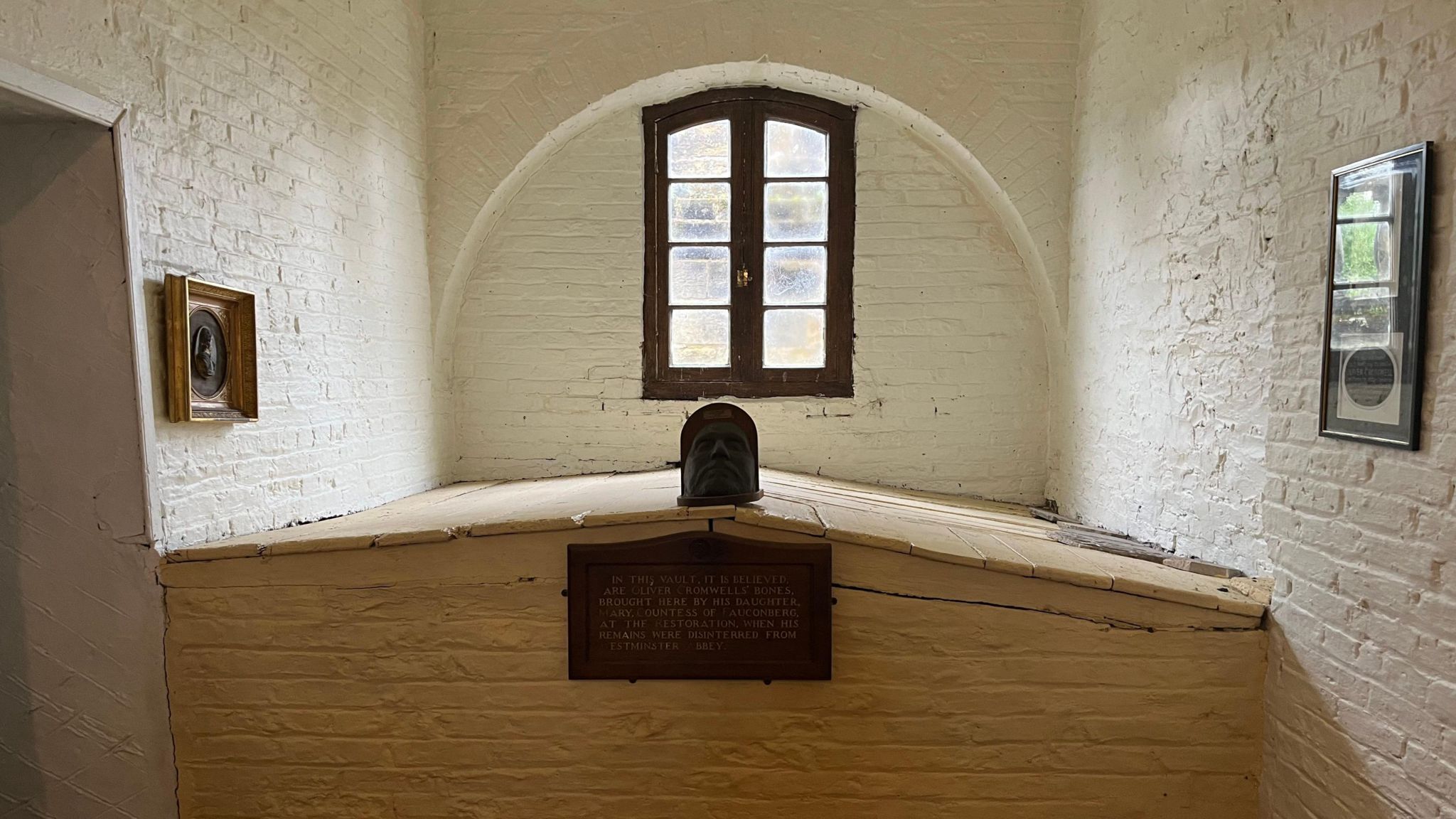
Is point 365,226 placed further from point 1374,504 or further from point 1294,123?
point 1374,504

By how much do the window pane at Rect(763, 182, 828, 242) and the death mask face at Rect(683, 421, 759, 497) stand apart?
230cm

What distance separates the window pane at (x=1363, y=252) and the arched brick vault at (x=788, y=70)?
2.44 metres

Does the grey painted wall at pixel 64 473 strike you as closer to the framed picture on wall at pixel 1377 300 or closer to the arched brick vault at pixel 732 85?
the arched brick vault at pixel 732 85

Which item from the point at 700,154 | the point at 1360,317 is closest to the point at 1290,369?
the point at 1360,317

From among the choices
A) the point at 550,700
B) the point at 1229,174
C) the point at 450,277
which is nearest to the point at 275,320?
the point at 450,277

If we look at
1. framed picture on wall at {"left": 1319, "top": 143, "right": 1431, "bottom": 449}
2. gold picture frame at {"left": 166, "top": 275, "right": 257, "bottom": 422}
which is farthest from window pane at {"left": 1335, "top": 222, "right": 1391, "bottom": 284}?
gold picture frame at {"left": 166, "top": 275, "right": 257, "bottom": 422}

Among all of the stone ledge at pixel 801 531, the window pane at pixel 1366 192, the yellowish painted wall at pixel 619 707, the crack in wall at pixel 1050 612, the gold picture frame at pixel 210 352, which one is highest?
the window pane at pixel 1366 192

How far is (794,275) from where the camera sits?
527 cm

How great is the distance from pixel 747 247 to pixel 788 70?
1.08 metres

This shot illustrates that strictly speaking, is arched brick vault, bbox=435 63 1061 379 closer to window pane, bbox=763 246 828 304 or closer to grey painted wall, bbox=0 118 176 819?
window pane, bbox=763 246 828 304

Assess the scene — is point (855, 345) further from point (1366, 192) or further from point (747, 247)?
point (1366, 192)

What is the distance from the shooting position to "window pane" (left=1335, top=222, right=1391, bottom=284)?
225 centimetres

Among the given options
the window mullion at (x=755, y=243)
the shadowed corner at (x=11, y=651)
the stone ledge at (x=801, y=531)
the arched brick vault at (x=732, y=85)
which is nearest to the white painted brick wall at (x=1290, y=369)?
the stone ledge at (x=801, y=531)

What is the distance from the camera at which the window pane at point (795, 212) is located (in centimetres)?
523
